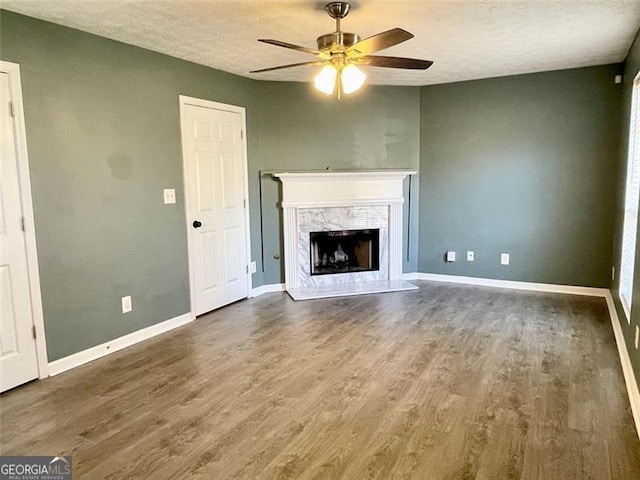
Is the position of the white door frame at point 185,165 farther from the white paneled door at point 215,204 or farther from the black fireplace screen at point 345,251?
the black fireplace screen at point 345,251

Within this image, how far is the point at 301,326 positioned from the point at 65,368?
74.1 inches

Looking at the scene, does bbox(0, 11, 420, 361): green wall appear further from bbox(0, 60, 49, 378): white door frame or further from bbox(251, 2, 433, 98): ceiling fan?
bbox(251, 2, 433, 98): ceiling fan

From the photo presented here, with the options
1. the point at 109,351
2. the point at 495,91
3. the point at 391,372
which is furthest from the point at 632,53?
the point at 109,351

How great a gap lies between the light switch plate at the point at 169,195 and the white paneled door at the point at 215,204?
0.54 ft

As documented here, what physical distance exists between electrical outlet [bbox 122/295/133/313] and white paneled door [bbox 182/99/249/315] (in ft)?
2.34

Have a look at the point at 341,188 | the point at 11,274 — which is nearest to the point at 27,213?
the point at 11,274

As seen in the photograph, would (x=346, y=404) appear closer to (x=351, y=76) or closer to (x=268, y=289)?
(x=351, y=76)

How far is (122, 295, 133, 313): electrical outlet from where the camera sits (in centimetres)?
366

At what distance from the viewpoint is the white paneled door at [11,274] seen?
2.83m

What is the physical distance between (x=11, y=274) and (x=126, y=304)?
93 cm

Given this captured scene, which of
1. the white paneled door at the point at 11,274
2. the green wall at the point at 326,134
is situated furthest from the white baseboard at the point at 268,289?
the white paneled door at the point at 11,274

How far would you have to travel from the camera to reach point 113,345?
3574mm

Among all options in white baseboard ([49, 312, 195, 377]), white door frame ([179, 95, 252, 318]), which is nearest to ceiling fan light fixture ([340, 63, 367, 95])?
white door frame ([179, 95, 252, 318])

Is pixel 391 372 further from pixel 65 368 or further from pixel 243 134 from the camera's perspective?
pixel 243 134
